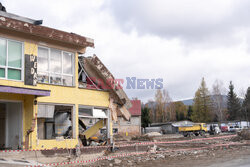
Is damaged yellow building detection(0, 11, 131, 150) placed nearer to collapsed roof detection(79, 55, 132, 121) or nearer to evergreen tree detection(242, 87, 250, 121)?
collapsed roof detection(79, 55, 132, 121)

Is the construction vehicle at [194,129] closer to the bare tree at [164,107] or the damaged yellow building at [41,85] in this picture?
the damaged yellow building at [41,85]

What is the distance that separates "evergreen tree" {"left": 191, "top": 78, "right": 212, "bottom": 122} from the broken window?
226 ft

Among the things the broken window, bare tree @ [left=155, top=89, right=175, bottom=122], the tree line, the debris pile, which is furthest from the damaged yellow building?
bare tree @ [left=155, top=89, right=175, bottom=122]

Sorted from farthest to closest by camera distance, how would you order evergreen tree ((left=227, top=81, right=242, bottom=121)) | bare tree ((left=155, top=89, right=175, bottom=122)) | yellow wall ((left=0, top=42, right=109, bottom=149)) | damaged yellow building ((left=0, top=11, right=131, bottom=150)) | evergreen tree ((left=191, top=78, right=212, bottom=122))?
bare tree ((left=155, top=89, right=175, bottom=122)) < evergreen tree ((left=227, top=81, right=242, bottom=121)) < evergreen tree ((left=191, top=78, right=212, bottom=122)) < yellow wall ((left=0, top=42, right=109, bottom=149)) < damaged yellow building ((left=0, top=11, right=131, bottom=150))

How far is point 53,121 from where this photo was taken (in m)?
17.9

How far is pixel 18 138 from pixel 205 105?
74465mm

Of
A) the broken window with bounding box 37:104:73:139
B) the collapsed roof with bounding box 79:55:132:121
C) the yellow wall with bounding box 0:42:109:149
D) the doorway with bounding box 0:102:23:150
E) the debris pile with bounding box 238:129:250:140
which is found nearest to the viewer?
the yellow wall with bounding box 0:42:109:149

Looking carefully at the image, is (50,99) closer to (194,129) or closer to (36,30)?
(36,30)

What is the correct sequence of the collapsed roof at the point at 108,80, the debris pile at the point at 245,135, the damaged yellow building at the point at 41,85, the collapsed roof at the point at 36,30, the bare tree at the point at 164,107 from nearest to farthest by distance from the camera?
the collapsed roof at the point at 36,30, the damaged yellow building at the point at 41,85, the collapsed roof at the point at 108,80, the debris pile at the point at 245,135, the bare tree at the point at 164,107

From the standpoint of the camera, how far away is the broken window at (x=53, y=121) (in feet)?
49.4

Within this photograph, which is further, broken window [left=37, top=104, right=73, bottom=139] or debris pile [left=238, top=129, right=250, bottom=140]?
debris pile [left=238, top=129, right=250, bottom=140]

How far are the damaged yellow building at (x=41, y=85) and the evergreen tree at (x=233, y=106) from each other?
240 ft

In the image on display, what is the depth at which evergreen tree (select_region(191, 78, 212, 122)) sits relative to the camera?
8281 cm

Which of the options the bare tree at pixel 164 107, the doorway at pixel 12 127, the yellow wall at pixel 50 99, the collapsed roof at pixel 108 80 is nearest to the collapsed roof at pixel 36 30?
the yellow wall at pixel 50 99
